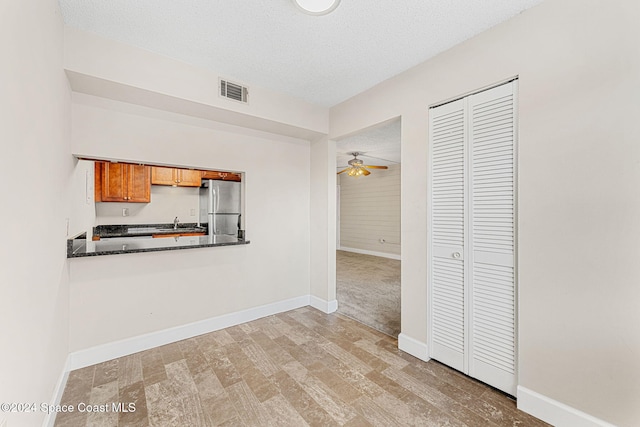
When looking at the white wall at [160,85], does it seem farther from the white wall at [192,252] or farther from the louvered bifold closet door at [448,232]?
the louvered bifold closet door at [448,232]

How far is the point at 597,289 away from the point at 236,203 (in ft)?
15.1

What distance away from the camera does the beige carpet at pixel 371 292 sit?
332cm

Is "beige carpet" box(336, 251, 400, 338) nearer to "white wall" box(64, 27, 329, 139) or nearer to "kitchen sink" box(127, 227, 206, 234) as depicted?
"white wall" box(64, 27, 329, 139)

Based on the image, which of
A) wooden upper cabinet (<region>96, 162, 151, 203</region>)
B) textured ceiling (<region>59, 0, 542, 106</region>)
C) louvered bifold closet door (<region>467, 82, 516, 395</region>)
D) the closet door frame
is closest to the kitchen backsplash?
wooden upper cabinet (<region>96, 162, 151, 203</region>)

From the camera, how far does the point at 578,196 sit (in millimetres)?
1594

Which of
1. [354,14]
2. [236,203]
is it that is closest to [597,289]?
[354,14]

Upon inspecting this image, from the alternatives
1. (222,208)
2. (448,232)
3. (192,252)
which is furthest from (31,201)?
(222,208)

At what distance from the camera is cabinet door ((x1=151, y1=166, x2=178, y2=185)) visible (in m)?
4.74

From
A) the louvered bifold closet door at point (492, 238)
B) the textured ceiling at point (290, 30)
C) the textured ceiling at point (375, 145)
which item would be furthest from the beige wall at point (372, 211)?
the louvered bifold closet door at point (492, 238)

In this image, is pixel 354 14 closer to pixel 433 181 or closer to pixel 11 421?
pixel 433 181

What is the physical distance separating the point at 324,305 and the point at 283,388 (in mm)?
1595

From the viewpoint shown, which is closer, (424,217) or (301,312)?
(424,217)

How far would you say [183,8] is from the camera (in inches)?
71.2

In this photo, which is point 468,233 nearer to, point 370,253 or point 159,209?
point 159,209
